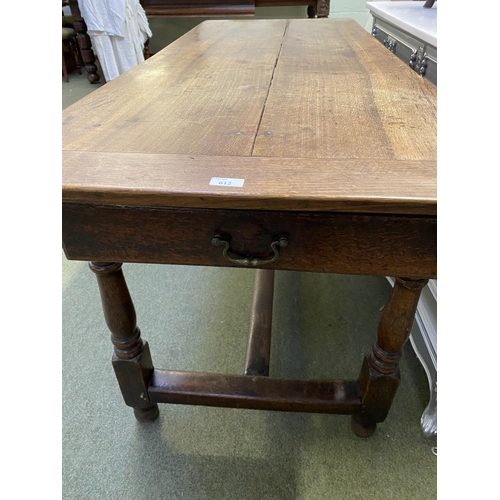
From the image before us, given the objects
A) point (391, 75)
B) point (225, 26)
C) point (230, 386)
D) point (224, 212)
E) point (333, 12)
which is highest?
point (333, 12)

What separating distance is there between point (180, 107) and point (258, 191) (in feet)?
1.12

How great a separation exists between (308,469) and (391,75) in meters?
0.86

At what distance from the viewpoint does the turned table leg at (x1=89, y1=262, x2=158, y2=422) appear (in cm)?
68

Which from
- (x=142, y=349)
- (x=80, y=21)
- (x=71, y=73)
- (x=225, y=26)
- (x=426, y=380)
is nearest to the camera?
(x=142, y=349)

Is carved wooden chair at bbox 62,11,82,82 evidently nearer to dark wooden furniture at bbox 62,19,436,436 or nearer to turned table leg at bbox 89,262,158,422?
dark wooden furniture at bbox 62,19,436,436

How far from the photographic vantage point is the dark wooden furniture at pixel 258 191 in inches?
18.0

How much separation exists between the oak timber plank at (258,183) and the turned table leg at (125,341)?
20 centimetres

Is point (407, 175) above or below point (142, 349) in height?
above

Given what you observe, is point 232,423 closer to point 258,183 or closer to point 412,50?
point 258,183

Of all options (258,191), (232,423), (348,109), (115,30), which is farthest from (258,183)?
(115,30)

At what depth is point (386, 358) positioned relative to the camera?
71 cm

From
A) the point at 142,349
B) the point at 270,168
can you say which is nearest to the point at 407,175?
the point at 270,168

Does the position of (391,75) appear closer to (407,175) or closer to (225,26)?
(407,175)

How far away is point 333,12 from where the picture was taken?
300cm
